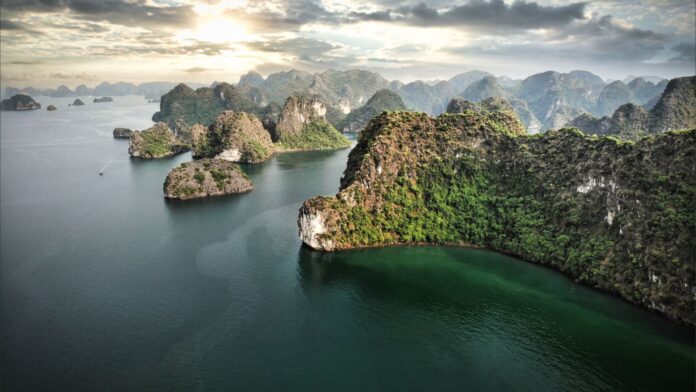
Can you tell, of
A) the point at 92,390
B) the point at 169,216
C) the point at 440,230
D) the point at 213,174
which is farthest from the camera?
the point at 213,174

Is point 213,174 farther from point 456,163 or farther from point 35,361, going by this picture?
point 35,361

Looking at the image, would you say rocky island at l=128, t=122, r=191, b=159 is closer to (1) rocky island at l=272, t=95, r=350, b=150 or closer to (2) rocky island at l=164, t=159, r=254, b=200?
(1) rocky island at l=272, t=95, r=350, b=150

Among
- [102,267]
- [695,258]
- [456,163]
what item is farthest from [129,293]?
[695,258]

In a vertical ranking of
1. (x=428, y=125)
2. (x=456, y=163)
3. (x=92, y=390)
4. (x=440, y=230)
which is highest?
(x=428, y=125)

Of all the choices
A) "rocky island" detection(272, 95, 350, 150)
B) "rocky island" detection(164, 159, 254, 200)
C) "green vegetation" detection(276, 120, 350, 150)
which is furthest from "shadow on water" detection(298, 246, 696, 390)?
"rocky island" detection(272, 95, 350, 150)

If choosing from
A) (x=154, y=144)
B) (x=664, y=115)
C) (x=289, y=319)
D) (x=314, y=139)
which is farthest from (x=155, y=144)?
(x=664, y=115)

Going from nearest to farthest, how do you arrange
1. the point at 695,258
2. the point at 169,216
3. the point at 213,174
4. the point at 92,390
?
the point at 92,390 → the point at 695,258 → the point at 169,216 → the point at 213,174
